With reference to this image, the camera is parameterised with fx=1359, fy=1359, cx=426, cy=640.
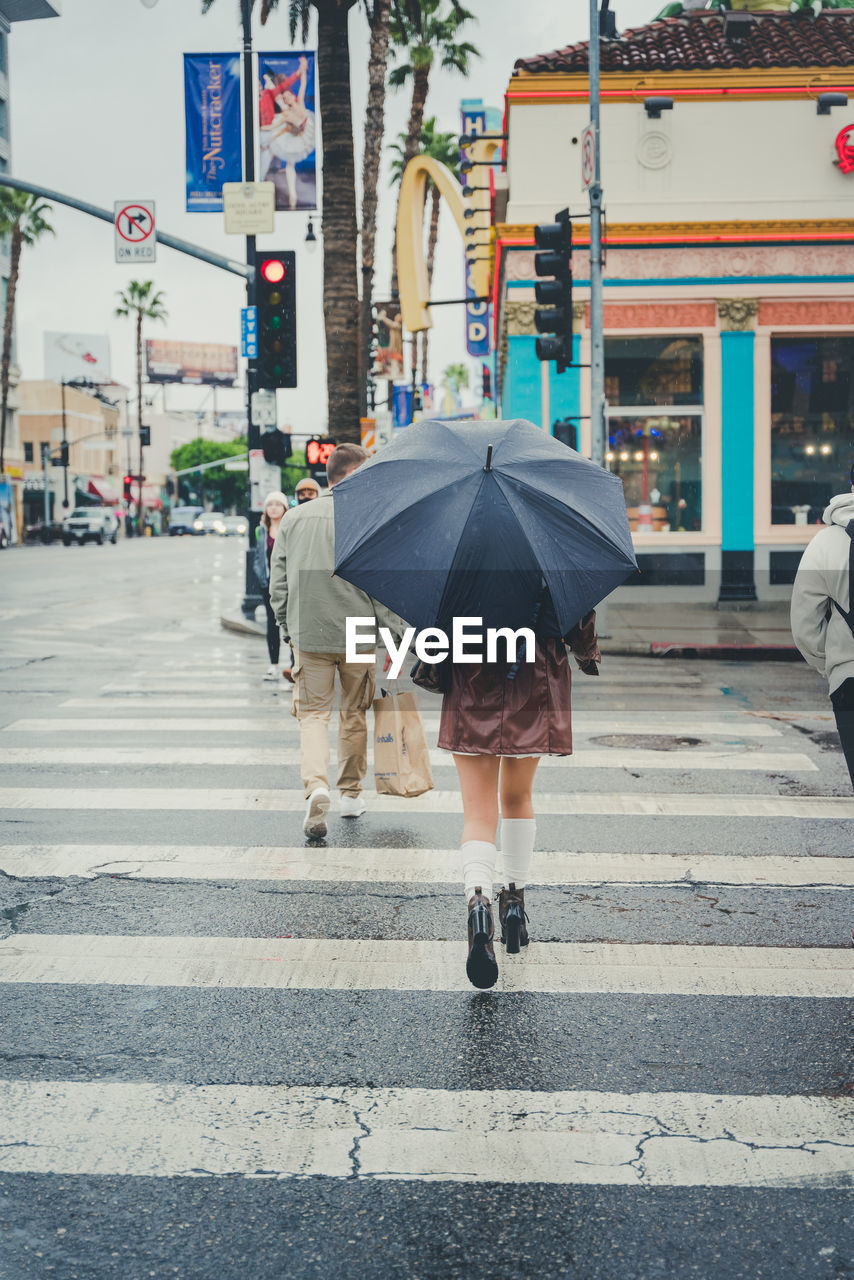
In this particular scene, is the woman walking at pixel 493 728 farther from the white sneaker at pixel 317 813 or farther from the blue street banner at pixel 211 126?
the blue street banner at pixel 211 126

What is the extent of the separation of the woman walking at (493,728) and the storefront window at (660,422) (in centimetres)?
1726

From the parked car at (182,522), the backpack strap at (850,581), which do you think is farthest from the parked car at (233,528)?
the backpack strap at (850,581)

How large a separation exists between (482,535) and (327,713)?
3.01 metres

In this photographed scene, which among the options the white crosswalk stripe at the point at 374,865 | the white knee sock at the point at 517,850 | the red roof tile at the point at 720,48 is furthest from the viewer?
the red roof tile at the point at 720,48

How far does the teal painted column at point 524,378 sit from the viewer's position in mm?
21734

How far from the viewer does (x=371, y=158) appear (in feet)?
103

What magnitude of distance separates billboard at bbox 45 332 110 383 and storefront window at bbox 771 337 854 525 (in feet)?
342

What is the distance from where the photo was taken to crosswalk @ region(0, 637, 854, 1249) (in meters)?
3.54

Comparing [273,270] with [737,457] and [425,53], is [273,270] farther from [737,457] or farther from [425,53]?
[425,53]

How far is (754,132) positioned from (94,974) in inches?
789

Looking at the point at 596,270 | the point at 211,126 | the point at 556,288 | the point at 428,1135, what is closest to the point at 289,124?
the point at 211,126

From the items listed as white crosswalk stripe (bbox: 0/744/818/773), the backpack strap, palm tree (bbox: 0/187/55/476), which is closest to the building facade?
white crosswalk stripe (bbox: 0/744/818/773)

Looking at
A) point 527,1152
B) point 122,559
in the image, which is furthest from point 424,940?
point 122,559

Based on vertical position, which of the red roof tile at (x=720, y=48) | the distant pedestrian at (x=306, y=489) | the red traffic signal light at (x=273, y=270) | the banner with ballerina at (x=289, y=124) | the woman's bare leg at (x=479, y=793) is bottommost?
the woman's bare leg at (x=479, y=793)
